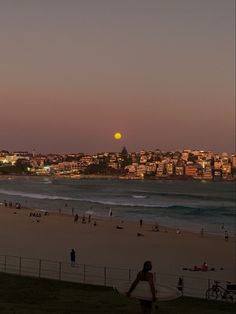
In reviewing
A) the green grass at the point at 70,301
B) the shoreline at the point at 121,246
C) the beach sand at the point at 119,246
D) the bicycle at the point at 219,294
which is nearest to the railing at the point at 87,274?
the bicycle at the point at 219,294

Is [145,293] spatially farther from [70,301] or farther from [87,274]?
[87,274]

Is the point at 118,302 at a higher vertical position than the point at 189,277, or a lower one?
higher

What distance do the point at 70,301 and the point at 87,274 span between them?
24.5ft

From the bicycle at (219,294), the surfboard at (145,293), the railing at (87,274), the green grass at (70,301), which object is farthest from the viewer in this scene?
the railing at (87,274)

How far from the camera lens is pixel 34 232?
36969mm

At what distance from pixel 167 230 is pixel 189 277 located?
21.0 m

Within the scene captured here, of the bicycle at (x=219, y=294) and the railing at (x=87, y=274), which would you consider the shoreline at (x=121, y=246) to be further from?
the bicycle at (x=219, y=294)

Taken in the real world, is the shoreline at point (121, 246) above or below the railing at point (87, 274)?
below

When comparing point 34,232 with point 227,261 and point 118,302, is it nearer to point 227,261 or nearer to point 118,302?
point 227,261

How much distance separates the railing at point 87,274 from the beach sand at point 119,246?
5.25 ft

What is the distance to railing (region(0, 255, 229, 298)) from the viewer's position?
18141 millimetres

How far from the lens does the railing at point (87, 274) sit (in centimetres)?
1814

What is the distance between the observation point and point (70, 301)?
12.5 metres

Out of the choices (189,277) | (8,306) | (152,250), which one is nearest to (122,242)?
(152,250)
